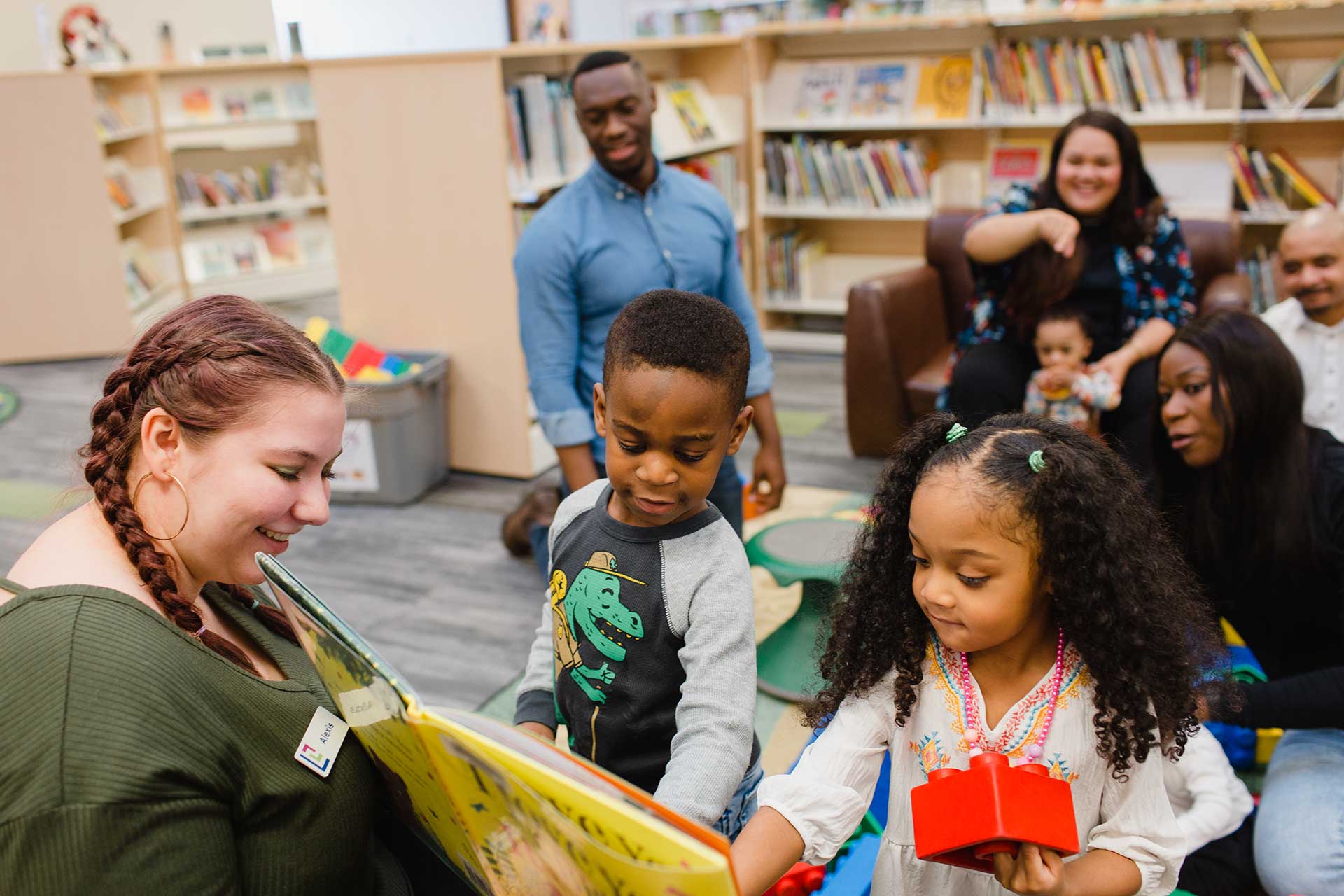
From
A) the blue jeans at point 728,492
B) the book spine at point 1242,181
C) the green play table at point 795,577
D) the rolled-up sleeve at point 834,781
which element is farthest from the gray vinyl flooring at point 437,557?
the book spine at point 1242,181

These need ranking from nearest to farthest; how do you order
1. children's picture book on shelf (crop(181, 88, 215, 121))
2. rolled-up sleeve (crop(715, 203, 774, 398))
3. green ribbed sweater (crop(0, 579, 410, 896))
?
green ribbed sweater (crop(0, 579, 410, 896)) → rolled-up sleeve (crop(715, 203, 774, 398)) → children's picture book on shelf (crop(181, 88, 215, 121))

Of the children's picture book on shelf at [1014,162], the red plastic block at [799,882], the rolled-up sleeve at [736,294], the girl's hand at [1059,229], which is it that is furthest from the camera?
the children's picture book on shelf at [1014,162]

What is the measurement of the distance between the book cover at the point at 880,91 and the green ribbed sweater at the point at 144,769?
4739mm

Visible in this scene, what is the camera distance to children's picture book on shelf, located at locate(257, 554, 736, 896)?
0.64m

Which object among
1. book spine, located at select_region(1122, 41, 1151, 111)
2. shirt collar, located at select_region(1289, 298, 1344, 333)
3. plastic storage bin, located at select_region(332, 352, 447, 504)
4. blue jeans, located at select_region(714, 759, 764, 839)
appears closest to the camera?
blue jeans, located at select_region(714, 759, 764, 839)

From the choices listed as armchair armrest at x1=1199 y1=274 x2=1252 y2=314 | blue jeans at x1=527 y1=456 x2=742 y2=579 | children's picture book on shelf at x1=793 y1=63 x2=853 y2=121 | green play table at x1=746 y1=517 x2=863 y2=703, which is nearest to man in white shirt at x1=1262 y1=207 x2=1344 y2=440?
armchair armrest at x1=1199 y1=274 x2=1252 y2=314

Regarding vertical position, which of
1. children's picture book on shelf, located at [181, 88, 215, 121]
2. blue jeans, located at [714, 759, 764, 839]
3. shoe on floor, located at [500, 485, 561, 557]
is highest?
children's picture book on shelf, located at [181, 88, 215, 121]

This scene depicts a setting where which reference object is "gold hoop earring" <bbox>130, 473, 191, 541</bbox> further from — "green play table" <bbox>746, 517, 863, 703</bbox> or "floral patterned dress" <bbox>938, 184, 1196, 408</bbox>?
"floral patterned dress" <bbox>938, 184, 1196, 408</bbox>

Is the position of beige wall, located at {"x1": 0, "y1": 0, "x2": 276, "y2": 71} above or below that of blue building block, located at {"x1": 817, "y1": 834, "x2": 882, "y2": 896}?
above

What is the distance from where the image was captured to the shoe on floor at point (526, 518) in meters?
3.21

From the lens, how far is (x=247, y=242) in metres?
7.39

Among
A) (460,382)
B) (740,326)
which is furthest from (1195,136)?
(740,326)

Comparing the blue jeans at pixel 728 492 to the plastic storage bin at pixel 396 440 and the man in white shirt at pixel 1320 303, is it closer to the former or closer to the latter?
the man in white shirt at pixel 1320 303

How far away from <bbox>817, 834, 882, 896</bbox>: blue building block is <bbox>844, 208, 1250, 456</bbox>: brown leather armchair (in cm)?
242
